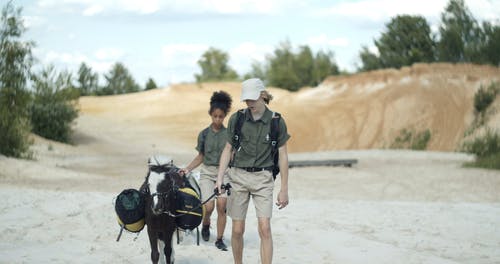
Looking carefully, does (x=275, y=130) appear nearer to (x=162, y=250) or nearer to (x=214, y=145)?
(x=162, y=250)

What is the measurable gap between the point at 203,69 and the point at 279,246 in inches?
3347

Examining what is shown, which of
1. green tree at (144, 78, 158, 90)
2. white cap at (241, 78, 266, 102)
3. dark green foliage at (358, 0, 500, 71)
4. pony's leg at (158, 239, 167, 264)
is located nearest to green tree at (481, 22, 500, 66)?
dark green foliage at (358, 0, 500, 71)

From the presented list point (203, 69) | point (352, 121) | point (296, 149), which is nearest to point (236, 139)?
point (296, 149)

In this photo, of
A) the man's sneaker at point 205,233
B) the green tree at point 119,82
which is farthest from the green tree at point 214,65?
the man's sneaker at point 205,233

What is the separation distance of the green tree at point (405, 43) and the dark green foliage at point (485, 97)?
415 inches

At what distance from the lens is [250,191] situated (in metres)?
7.59

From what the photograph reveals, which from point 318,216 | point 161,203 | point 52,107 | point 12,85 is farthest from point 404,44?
point 161,203

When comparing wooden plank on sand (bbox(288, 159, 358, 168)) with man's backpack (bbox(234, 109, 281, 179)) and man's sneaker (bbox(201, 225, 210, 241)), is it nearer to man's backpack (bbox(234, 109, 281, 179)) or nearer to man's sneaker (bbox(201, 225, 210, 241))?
man's sneaker (bbox(201, 225, 210, 241))

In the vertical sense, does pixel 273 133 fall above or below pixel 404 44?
below

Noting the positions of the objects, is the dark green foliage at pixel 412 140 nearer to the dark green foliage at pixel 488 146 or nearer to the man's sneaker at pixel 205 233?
the dark green foliage at pixel 488 146

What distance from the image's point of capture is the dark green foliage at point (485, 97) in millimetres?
35594

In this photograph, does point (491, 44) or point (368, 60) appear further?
point (368, 60)

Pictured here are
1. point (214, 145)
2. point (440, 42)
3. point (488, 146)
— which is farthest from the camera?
point (440, 42)

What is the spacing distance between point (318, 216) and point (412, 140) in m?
23.7
